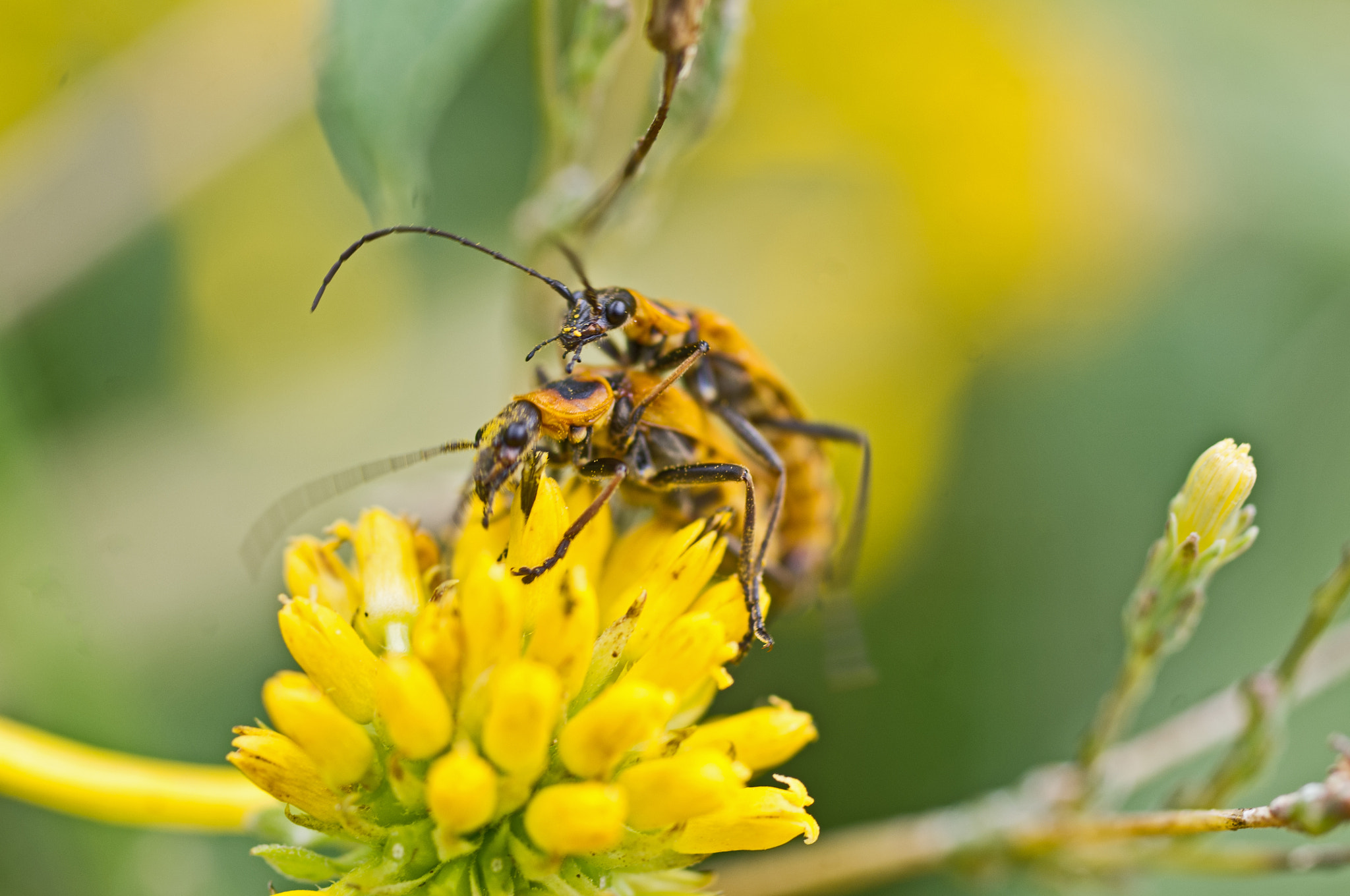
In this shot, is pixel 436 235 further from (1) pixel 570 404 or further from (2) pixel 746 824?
(2) pixel 746 824

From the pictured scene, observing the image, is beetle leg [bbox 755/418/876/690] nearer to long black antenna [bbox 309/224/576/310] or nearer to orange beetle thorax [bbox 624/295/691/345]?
orange beetle thorax [bbox 624/295/691/345]

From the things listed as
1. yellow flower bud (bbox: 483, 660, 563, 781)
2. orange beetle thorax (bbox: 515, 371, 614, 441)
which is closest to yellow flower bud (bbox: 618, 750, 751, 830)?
yellow flower bud (bbox: 483, 660, 563, 781)

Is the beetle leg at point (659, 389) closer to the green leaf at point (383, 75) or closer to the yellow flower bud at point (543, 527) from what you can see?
the yellow flower bud at point (543, 527)

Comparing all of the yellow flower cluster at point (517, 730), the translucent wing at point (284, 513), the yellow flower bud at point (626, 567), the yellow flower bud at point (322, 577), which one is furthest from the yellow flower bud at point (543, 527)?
the translucent wing at point (284, 513)

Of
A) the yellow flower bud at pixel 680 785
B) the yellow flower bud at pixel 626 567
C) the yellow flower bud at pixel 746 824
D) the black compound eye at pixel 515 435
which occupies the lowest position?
the yellow flower bud at pixel 746 824

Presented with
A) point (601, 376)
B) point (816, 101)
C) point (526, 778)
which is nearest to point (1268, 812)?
point (526, 778)
